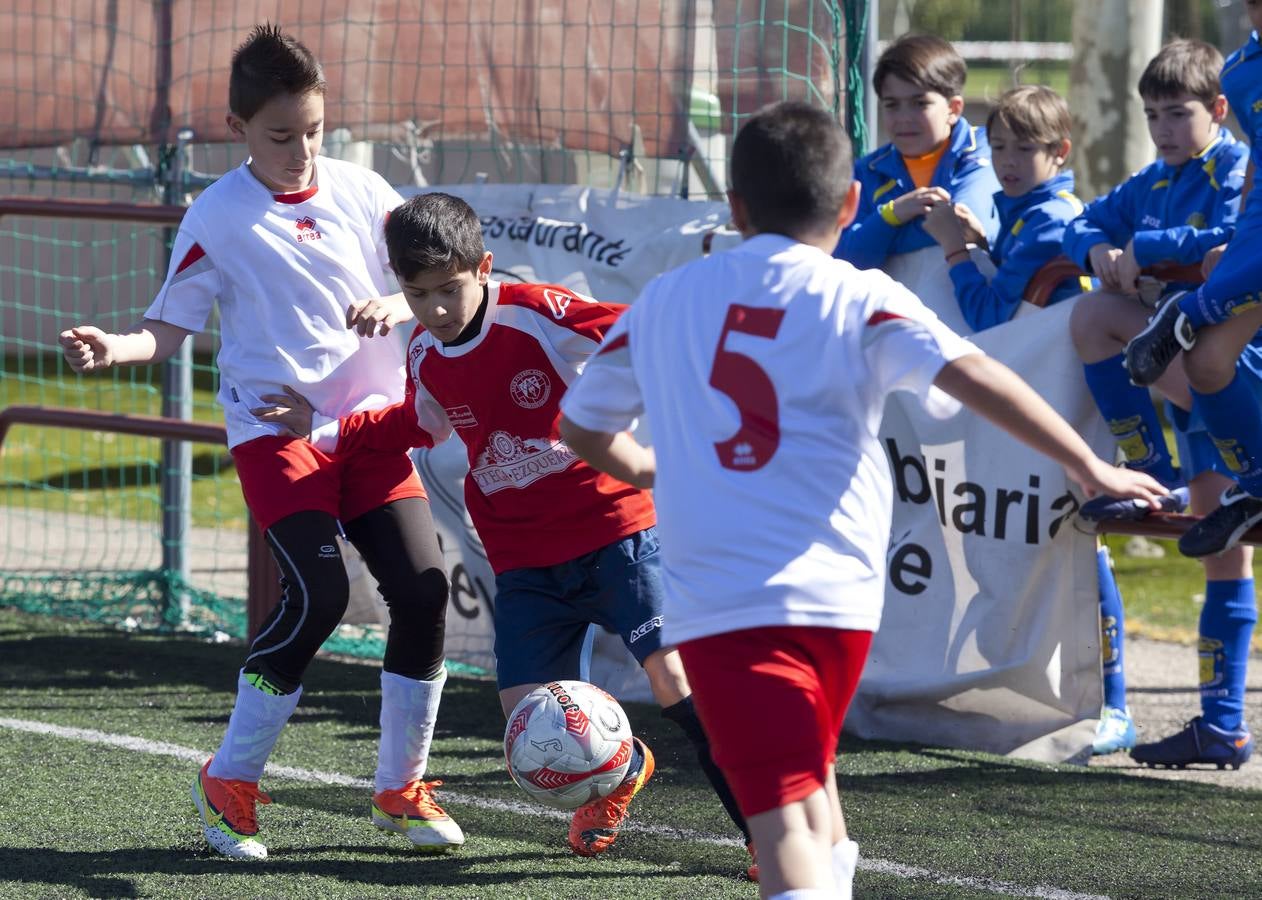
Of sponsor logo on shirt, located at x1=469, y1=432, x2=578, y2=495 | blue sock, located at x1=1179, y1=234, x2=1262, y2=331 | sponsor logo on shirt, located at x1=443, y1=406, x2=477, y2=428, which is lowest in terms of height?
sponsor logo on shirt, located at x1=469, y1=432, x2=578, y2=495

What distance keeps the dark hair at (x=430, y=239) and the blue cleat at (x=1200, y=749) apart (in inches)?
101

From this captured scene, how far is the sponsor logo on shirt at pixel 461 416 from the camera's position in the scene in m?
3.60

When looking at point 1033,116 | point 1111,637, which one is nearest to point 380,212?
point 1033,116

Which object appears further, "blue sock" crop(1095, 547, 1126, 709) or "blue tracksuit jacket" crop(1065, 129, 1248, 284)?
"blue sock" crop(1095, 547, 1126, 709)

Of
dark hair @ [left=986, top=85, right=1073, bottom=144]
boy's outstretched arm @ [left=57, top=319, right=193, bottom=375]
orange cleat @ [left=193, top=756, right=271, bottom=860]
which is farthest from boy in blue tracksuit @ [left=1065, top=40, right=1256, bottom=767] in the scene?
boy's outstretched arm @ [left=57, top=319, right=193, bottom=375]

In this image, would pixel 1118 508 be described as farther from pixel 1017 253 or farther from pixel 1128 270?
pixel 1017 253

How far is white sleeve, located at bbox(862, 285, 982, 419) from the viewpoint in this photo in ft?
8.05

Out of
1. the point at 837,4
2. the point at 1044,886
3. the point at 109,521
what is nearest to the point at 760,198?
the point at 1044,886

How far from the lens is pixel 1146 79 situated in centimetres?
464

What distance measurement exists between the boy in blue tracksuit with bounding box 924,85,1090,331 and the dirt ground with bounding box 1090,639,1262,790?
141 centimetres

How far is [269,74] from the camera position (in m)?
3.74

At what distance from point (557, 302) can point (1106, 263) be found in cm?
172

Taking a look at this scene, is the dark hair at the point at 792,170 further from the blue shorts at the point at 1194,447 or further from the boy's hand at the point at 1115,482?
the blue shorts at the point at 1194,447

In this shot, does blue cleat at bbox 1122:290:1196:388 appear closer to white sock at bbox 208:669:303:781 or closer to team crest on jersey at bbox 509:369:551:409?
team crest on jersey at bbox 509:369:551:409
